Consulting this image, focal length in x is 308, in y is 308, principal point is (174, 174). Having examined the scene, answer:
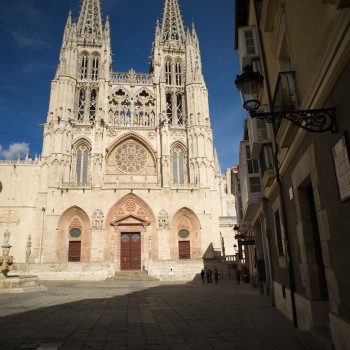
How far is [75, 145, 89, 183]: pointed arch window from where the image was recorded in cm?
3106

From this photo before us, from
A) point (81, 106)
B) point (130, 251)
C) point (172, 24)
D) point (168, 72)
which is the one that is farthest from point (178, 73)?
point (130, 251)

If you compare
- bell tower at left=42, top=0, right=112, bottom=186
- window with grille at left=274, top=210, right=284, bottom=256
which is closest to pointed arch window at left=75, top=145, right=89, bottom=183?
bell tower at left=42, top=0, right=112, bottom=186

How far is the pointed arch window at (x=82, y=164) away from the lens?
31.1 metres

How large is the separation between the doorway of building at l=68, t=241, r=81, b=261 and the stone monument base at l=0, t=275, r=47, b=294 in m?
→ 13.4

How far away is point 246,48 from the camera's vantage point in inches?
361

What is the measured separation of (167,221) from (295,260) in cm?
2342

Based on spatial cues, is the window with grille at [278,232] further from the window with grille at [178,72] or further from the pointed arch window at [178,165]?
the window with grille at [178,72]

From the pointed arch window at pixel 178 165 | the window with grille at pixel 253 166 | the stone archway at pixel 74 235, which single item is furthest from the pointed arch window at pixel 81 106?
the window with grille at pixel 253 166

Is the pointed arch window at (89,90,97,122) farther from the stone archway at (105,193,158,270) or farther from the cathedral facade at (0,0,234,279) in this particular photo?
the stone archway at (105,193,158,270)

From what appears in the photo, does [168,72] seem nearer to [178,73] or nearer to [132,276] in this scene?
[178,73]

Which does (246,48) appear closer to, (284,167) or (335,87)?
(284,167)

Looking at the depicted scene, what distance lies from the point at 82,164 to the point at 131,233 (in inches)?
341

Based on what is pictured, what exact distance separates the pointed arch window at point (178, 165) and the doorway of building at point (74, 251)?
11.4 meters

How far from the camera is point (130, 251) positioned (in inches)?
1175
